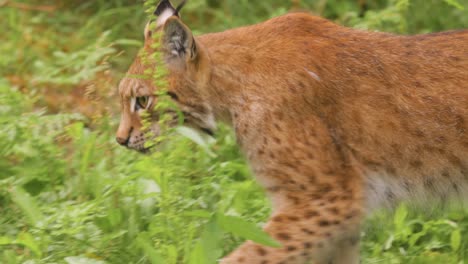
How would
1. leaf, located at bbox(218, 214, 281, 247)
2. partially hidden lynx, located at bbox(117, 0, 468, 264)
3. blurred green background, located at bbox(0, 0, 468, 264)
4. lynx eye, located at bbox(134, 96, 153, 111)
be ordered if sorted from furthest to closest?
lynx eye, located at bbox(134, 96, 153, 111)
blurred green background, located at bbox(0, 0, 468, 264)
partially hidden lynx, located at bbox(117, 0, 468, 264)
leaf, located at bbox(218, 214, 281, 247)

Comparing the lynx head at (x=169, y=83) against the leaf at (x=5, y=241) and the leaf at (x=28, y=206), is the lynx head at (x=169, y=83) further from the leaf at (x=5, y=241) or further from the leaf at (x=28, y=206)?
the leaf at (x=5, y=241)

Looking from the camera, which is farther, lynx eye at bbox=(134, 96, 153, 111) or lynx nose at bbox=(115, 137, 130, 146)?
lynx nose at bbox=(115, 137, 130, 146)

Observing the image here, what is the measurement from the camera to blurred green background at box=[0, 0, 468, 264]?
528cm

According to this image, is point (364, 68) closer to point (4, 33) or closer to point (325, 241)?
point (325, 241)

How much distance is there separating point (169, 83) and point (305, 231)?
0.97m

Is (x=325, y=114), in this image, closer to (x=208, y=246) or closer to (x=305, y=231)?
(x=305, y=231)

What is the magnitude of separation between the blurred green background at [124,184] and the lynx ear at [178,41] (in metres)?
0.29

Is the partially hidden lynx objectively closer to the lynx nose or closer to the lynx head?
the lynx head

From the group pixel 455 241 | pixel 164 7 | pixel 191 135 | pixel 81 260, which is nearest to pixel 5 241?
pixel 81 260

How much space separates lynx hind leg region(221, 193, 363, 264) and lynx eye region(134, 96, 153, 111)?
0.85 metres

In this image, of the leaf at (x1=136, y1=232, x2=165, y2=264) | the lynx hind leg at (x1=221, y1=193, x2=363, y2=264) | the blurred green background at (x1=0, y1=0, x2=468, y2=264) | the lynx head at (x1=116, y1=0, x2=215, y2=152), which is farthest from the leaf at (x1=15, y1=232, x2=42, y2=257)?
the lynx hind leg at (x1=221, y1=193, x2=363, y2=264)

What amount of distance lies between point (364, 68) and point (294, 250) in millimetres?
937

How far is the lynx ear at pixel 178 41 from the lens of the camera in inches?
209

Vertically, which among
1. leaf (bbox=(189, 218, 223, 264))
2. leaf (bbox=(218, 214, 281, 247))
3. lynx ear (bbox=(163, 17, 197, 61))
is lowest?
leaf (bbox=(189, 218, 223, 264))
